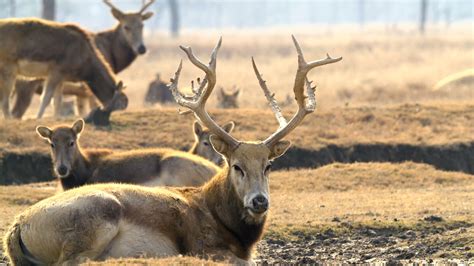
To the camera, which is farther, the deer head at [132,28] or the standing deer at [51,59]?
the deer head at [132,28]

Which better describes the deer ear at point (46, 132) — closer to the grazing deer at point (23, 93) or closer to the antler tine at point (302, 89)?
the antler tine at point (302, 89)

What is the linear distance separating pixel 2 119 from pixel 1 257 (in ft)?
36.6

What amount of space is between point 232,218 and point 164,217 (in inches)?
33.5

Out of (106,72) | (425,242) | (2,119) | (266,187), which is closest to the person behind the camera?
(266,187)

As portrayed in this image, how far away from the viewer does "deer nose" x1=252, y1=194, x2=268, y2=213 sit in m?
11.4

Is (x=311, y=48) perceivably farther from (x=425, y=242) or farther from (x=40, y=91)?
(x=425, y=242)

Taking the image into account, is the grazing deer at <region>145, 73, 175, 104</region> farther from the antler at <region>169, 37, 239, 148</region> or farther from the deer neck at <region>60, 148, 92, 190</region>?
the antler at <region>169, 37, 239, 148</region>

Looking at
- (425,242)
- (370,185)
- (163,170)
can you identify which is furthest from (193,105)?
(370,185)

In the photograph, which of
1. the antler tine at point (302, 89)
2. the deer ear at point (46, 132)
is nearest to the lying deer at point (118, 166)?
the deer ear at point (46, 132)

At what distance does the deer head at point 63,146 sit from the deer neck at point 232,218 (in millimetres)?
4928

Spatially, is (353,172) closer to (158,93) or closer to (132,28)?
(132,28)

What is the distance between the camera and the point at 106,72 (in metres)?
25.2

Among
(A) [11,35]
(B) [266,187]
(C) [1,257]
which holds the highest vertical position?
(B) [266,187]

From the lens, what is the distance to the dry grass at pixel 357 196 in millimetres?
15805
